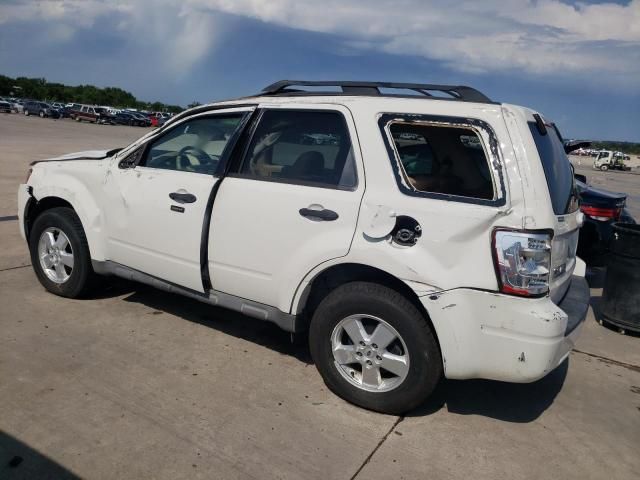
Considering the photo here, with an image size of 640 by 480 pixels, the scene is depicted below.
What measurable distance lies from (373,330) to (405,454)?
0.73 meters

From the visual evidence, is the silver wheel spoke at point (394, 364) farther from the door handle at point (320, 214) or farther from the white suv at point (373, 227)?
the door handle at point (320, 214)

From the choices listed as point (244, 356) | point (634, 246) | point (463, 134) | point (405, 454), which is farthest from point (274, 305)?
point (634, 246)

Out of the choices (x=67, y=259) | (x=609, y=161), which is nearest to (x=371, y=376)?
(x=67, y=259)

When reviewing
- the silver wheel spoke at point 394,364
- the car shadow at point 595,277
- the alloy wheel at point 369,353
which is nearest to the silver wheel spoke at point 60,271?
the alloy wheel at point 369,353

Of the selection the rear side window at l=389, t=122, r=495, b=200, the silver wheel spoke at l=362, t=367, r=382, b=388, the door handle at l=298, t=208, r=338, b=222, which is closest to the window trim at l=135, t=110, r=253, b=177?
the door handle at l=298, t=208, r=338, b=222

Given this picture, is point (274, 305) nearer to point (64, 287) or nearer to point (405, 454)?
point (405, 454)

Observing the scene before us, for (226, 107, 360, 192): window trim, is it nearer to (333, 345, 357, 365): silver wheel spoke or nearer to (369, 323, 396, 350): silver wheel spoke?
(369, 323, 396, 350): silver wheel spoke

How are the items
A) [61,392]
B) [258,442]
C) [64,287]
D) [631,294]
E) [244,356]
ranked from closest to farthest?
[258,442] < [61,392] < [244,356] < [64,287] < [631,294]

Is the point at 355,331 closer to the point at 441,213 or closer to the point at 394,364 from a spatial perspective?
the point at 394,364

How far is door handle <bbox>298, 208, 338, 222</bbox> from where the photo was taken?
337 cm

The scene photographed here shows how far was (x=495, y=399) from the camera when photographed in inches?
149

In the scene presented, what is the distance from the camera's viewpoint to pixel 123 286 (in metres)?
5.40

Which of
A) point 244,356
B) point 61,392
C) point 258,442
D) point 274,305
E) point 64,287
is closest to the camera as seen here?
point 258,442

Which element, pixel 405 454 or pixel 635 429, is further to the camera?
pixel 635 429
